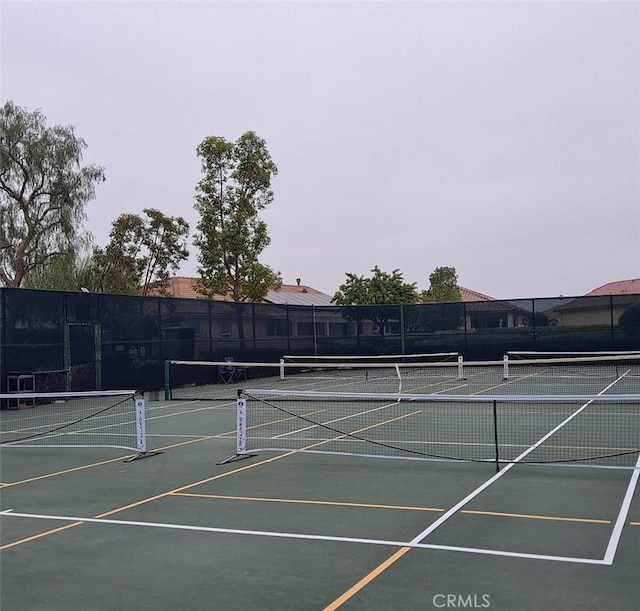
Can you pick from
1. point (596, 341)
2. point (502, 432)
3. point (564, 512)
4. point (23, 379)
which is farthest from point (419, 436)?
point (596, 341)

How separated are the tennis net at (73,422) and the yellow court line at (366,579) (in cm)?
678

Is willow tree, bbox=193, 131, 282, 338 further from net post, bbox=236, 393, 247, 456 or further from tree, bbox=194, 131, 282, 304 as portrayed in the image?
net post, bbox=236, 393, 247, 456

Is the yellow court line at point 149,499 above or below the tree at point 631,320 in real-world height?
below

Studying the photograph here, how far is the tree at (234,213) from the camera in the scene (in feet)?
137

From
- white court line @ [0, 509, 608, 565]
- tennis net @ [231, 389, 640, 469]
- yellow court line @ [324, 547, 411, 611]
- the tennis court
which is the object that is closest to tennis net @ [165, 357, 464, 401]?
tennis net @ [231, 389, 640, 469]

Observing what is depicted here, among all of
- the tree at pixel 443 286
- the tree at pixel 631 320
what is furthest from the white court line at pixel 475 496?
the tree at pixel 443 286

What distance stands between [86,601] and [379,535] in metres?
2.87

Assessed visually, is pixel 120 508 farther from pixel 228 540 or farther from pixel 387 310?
pixel 387 310

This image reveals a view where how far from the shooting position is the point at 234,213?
1641 inches

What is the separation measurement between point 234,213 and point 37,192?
35.2 ft

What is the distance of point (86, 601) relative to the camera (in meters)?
6.10

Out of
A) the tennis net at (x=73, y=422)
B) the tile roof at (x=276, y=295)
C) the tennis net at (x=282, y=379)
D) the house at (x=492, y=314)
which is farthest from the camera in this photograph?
the tile roof at (x=276, y=295)

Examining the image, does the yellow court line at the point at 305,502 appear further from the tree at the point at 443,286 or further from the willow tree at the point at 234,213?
the tree at the point at 443,286

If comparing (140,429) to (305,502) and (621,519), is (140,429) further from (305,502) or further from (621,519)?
(621,519)
